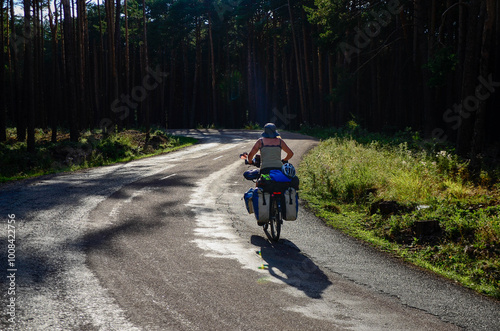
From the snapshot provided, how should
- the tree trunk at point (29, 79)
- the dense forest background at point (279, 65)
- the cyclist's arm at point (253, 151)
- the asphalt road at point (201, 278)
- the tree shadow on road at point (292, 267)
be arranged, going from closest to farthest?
the asphalt road at point (201, 278) → the tree shadow on road at point (292, 267) → the cyclist's arm at point (253, 151) → the dense forest background at point (279, 65) → the tree trunk at point (29, 79)

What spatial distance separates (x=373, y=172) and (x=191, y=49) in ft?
189

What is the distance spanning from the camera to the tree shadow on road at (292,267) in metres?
5.79

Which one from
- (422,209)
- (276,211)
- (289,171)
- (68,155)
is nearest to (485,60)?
(422,209)

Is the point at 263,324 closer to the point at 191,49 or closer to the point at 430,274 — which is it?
the point at 430,274

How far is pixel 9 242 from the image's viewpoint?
7121mm

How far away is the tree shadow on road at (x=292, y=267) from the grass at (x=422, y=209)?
1.94m

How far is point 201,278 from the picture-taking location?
19.2 ft

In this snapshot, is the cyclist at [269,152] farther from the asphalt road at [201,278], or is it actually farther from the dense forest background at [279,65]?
the dense forest background at [279,65]

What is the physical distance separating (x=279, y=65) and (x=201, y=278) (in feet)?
198

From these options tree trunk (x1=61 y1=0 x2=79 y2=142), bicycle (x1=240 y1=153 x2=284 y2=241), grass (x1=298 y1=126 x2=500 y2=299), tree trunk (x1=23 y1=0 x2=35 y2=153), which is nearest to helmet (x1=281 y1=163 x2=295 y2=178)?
bicycle (x1=240 y1=153 x2=284 y2=241)

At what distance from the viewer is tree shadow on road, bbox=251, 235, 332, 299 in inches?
228

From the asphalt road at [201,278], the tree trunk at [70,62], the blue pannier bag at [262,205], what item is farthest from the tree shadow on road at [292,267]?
the tree trunk at [70,62]

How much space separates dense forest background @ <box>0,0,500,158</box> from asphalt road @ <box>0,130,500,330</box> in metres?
9.35

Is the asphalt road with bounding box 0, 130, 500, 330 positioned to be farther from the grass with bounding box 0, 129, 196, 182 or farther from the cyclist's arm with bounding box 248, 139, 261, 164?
the grass with bounding box 0, 129, 196, 182
